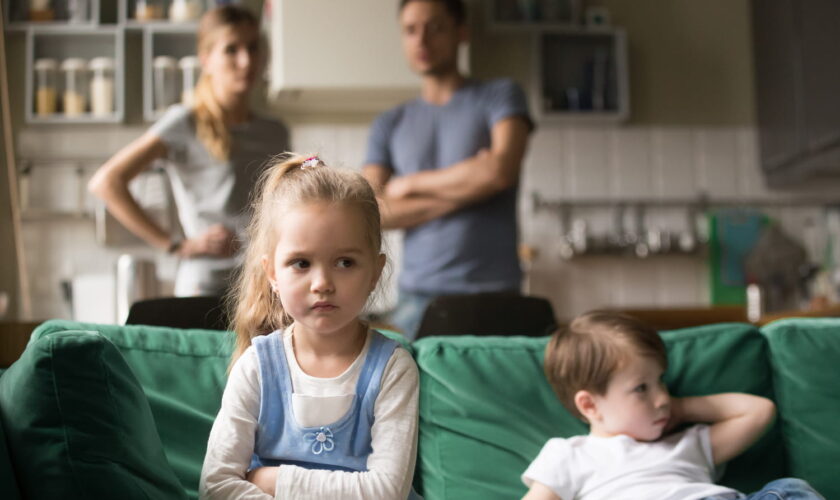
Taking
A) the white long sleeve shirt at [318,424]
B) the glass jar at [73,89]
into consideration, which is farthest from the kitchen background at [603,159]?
the white long sleeve shirt at [318,424]

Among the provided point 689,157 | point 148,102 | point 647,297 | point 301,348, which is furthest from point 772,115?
point 301,348

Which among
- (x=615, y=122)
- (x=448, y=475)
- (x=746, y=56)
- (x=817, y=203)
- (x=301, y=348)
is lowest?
(x=448, y=475)

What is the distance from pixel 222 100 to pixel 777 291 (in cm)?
295

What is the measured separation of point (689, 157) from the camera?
4.36m

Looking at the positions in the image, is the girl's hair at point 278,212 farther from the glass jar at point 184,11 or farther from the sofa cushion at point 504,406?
the glass jar at point 184,11

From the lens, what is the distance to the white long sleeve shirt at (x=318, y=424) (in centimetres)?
117

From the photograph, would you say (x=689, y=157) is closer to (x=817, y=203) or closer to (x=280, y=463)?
(x=817, y=203)

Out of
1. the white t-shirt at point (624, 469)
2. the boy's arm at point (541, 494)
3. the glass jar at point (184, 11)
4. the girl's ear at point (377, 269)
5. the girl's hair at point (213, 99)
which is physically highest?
the glass jar at point (184, 11)

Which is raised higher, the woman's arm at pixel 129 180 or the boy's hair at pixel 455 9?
the boy's hair at pixel 455 9

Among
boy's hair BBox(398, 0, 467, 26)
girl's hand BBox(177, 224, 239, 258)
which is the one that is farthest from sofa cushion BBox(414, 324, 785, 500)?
boy's hair BBox(398, 0, 467, 26)

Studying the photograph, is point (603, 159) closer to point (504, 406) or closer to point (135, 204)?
point (135, 204)

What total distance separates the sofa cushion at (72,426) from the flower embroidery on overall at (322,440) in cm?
20

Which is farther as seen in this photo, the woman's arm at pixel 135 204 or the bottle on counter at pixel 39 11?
the bottle on counter at pixel 39 11

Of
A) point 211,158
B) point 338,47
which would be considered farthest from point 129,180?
point 338,47
